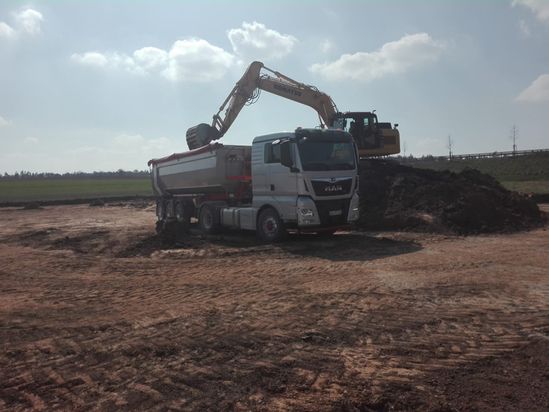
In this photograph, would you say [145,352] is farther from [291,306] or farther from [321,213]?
[321,213]

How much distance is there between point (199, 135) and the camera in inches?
822

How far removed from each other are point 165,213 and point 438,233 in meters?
11.2

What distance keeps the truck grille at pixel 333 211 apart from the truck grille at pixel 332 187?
22 centimetres

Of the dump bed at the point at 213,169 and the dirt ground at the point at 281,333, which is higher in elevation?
the dump bed at the point at 213,169

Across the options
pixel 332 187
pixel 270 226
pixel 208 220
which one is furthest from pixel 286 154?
pixel 208 220

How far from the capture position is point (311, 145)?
1309cm

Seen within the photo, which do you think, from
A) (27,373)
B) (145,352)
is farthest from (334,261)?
(27,373)

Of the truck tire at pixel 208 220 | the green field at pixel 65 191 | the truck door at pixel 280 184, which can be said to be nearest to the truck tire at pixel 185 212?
the truck tire at pixel 208 220

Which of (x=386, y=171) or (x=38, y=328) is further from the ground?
(x=386, y=171)

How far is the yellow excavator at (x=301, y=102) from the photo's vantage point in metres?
21.5

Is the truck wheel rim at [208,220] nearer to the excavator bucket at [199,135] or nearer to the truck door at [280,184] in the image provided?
the truck door at [280,184]

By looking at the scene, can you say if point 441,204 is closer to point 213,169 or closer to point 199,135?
point 213,169

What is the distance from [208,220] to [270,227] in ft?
11.2

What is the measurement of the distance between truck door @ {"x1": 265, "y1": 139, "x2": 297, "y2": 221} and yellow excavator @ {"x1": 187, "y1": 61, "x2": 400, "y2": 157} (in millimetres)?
8009
